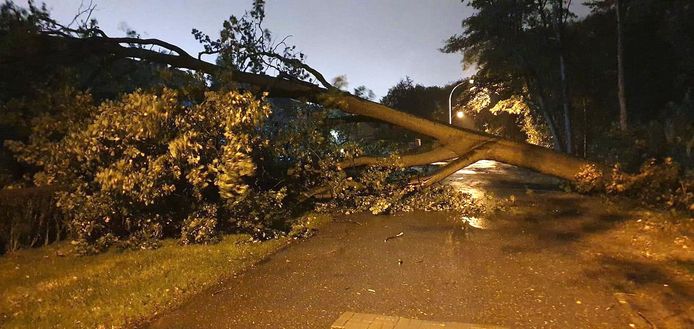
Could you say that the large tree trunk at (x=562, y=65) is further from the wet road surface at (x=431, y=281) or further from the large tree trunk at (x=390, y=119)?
the wet road surface at (x=431, y=281)

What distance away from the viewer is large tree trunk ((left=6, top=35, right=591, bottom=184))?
1005 cm

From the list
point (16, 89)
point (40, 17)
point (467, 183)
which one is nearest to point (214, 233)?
point (16, 89)

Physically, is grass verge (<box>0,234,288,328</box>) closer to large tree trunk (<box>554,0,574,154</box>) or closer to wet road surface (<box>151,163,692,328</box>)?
wet road surface (<box>151,163,692,328</box>)

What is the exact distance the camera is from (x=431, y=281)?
5730mm

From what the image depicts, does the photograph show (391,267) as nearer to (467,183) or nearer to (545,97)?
(467,183)

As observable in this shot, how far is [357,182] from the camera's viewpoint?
10.2 meters

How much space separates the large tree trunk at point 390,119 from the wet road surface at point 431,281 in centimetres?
150

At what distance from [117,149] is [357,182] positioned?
432 centimetres

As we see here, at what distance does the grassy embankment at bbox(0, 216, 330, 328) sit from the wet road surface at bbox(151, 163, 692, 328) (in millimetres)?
341

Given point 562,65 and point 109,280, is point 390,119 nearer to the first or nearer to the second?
point 109,280

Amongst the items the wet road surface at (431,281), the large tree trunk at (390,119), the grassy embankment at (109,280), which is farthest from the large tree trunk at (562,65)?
the grassy embankment at (109,280)

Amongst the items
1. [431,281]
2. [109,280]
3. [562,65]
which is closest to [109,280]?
[109,280]

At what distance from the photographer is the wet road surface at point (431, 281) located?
4785 mm

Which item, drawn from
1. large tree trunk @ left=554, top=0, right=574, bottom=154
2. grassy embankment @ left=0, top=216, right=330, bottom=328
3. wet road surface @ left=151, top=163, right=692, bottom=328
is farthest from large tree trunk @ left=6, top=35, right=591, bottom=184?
large tree trunk @ left=554, top=0, right=574, bottom=154
